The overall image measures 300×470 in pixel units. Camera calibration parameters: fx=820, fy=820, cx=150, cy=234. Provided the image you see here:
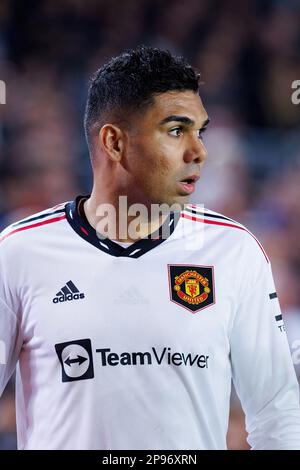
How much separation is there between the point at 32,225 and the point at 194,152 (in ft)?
2.05

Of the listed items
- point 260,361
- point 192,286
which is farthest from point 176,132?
point 260,361

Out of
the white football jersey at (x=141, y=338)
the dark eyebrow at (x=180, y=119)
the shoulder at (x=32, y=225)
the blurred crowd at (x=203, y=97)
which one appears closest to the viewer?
the white football jersey at (x=141, y=338)

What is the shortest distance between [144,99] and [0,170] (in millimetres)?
2993

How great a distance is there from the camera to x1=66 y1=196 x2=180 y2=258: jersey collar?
9.02ft

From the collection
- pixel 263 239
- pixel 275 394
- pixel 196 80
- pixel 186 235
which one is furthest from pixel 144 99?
pixel 263 239

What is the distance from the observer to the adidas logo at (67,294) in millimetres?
2654

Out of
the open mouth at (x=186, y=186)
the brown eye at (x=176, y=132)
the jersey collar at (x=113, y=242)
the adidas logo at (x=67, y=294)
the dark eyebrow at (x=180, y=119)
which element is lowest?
the adidas logo at (x=67, y=294)

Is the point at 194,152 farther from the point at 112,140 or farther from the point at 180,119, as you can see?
the point at 112,140

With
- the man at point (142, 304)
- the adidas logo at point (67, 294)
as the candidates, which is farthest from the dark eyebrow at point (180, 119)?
the adidas logo at point (67, 294)

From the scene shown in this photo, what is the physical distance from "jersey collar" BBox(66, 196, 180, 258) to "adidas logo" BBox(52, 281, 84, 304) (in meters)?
0.18

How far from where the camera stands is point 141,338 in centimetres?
259

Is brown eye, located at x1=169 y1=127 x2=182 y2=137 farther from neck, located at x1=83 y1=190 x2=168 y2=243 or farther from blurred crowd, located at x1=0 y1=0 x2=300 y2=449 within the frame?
blurred crowd, located at x1=0 y1=0 x2=300 y2=449

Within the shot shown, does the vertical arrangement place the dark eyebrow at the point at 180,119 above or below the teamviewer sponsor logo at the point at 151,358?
above

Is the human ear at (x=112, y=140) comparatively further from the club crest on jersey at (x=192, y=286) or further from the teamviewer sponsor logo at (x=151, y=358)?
the teamviewer sponsor logo at (x=151, y=358)
